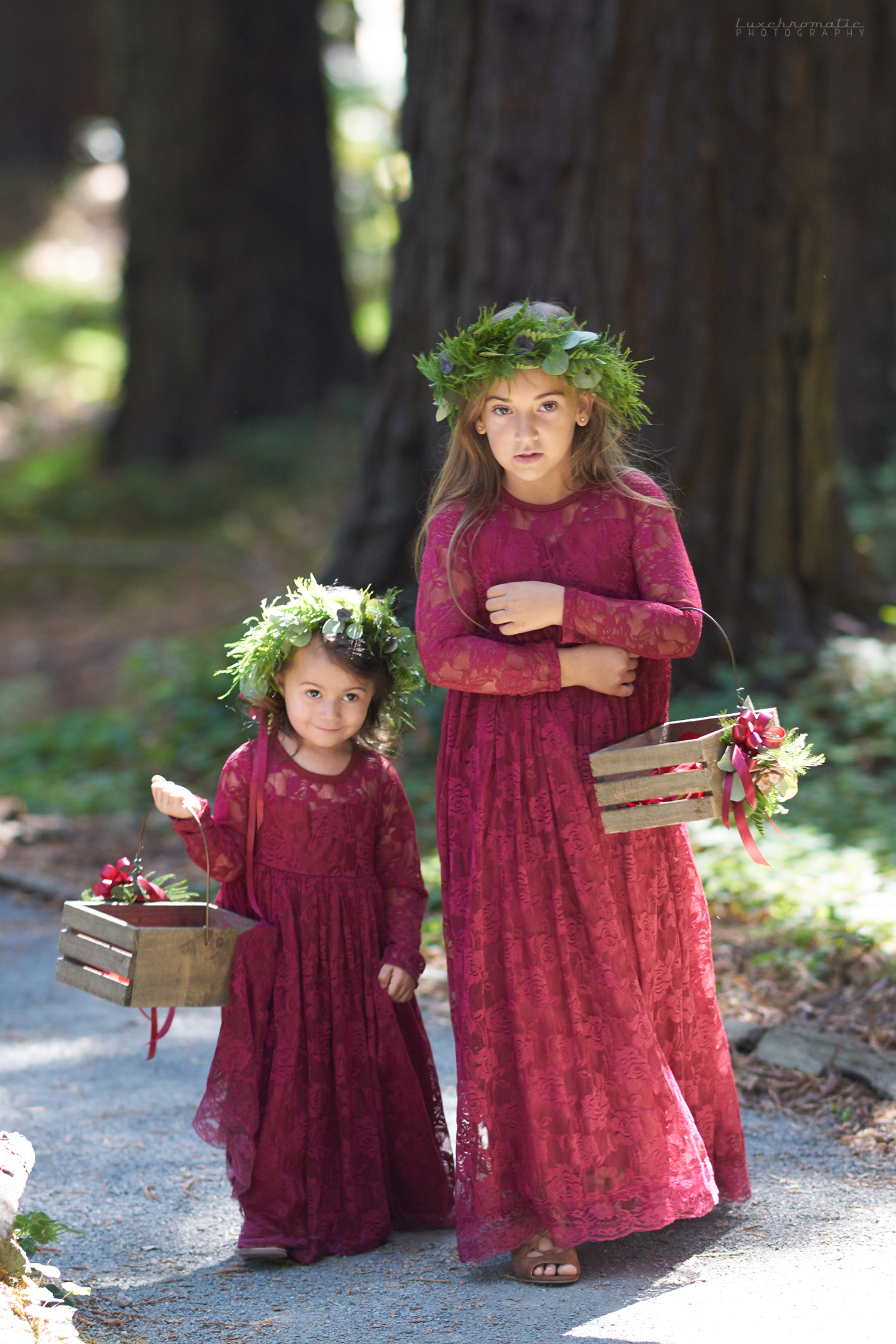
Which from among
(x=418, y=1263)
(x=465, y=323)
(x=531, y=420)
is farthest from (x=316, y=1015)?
(x=465, y=323)

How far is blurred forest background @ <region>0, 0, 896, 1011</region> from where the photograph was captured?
6.20 metres

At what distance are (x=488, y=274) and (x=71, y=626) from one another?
6053 millimetres

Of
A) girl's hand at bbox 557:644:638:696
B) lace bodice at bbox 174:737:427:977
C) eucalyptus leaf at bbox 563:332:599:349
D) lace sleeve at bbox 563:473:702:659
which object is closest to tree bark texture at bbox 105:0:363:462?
lace bodice at bbox 174:737:427:977

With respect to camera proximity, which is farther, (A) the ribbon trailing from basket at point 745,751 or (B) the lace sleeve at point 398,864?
(B) the lace sleeve at point 398,864

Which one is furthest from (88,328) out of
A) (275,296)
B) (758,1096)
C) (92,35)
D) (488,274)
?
(758,1096)

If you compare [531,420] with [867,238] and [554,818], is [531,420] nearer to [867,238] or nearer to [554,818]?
[554,818]

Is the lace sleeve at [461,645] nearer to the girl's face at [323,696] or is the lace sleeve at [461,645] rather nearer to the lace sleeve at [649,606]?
the lace sleeve at [649,606]

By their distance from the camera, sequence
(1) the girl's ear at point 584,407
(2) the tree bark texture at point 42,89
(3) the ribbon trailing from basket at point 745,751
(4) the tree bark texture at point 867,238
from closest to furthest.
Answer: (3) the ribbon trailing from basket at point 745,751, (1) the girl's ear at point 584,407, (4) the tree bark texture at point 867,238, (2) the tree bark texture at point 42,89

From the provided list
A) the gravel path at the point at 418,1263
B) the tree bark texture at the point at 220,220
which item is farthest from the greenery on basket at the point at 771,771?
the tree bark texture at the point at 220,220

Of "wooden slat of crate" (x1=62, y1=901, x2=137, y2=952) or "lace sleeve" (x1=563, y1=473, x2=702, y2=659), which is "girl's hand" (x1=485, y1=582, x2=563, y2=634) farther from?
"wooden slat of crate" (x1=62, y1=901, x2=137, y2=952)

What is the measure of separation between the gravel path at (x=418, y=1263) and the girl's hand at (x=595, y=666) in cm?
127

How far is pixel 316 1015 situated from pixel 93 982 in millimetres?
519

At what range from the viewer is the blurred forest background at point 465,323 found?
620cm

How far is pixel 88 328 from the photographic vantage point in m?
17.5
